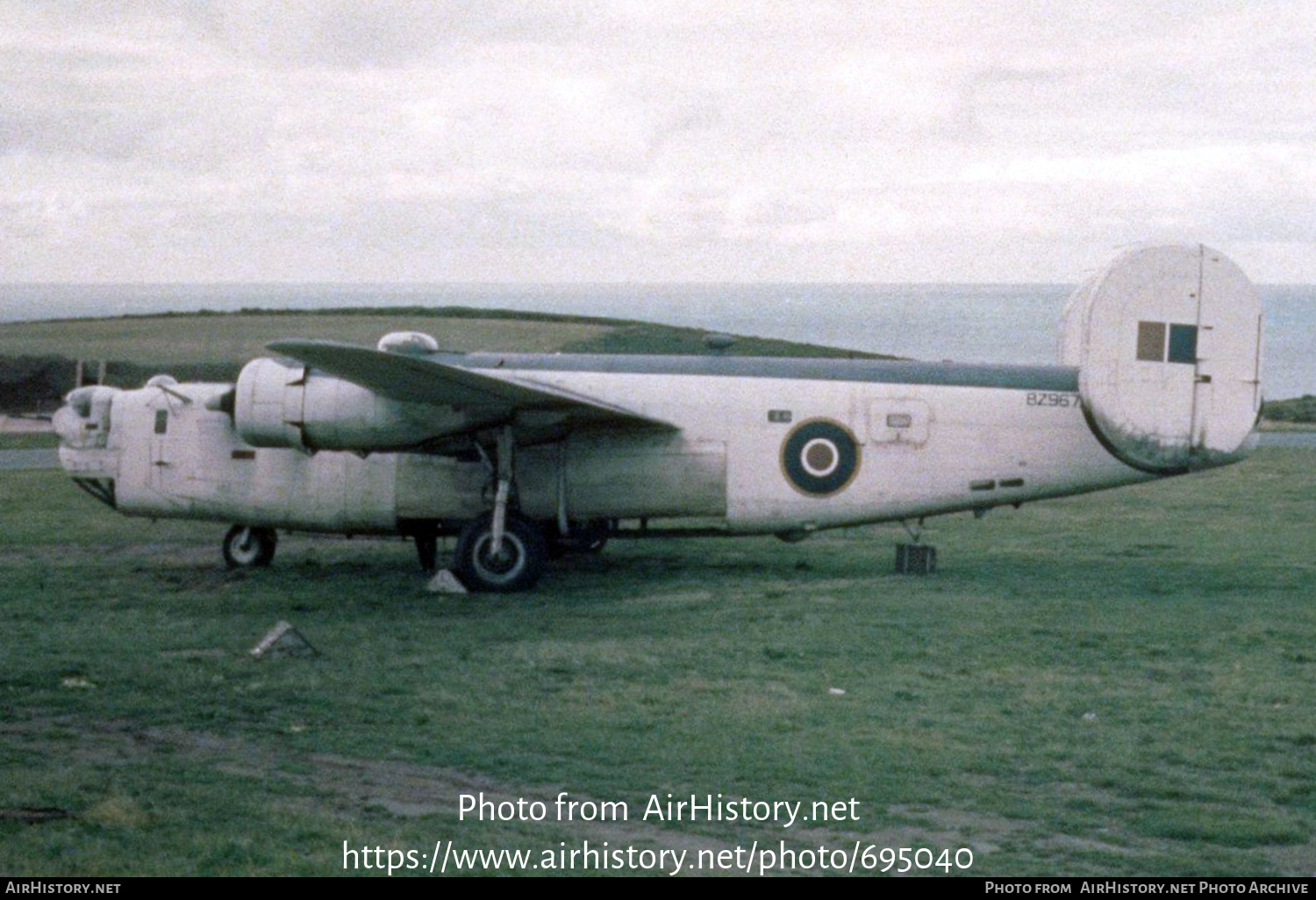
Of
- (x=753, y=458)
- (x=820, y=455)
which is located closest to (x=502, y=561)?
(x=753, y=458)

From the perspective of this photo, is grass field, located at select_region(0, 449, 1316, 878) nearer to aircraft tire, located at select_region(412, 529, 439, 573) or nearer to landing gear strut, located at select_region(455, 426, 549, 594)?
aircraft tire, located at select_region(412, 529, 439, 573)

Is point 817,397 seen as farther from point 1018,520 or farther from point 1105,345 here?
point 1018,520

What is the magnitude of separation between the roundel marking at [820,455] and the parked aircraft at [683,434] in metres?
0.02

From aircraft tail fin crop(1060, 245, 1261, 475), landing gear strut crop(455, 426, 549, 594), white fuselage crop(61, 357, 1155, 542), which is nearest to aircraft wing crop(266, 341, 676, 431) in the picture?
white fuselage crop(61, 357, 1155, 542)

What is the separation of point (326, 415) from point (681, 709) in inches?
285

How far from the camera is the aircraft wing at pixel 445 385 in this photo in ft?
49.4

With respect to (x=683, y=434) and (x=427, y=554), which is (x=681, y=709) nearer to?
(x=683, y=434)

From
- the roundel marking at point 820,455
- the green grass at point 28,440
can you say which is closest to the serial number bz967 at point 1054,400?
the roundel marking at point 820,455

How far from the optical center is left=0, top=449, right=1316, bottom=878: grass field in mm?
7797

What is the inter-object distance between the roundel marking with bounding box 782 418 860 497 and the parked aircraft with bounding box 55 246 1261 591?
2cm

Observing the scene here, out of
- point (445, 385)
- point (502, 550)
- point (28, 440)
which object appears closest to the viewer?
point (445, 385)

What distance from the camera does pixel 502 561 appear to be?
16969 mm

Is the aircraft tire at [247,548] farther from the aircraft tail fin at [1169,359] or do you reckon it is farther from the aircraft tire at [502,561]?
the aircraft tail fin at [1169,359]

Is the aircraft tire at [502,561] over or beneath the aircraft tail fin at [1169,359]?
beneath
